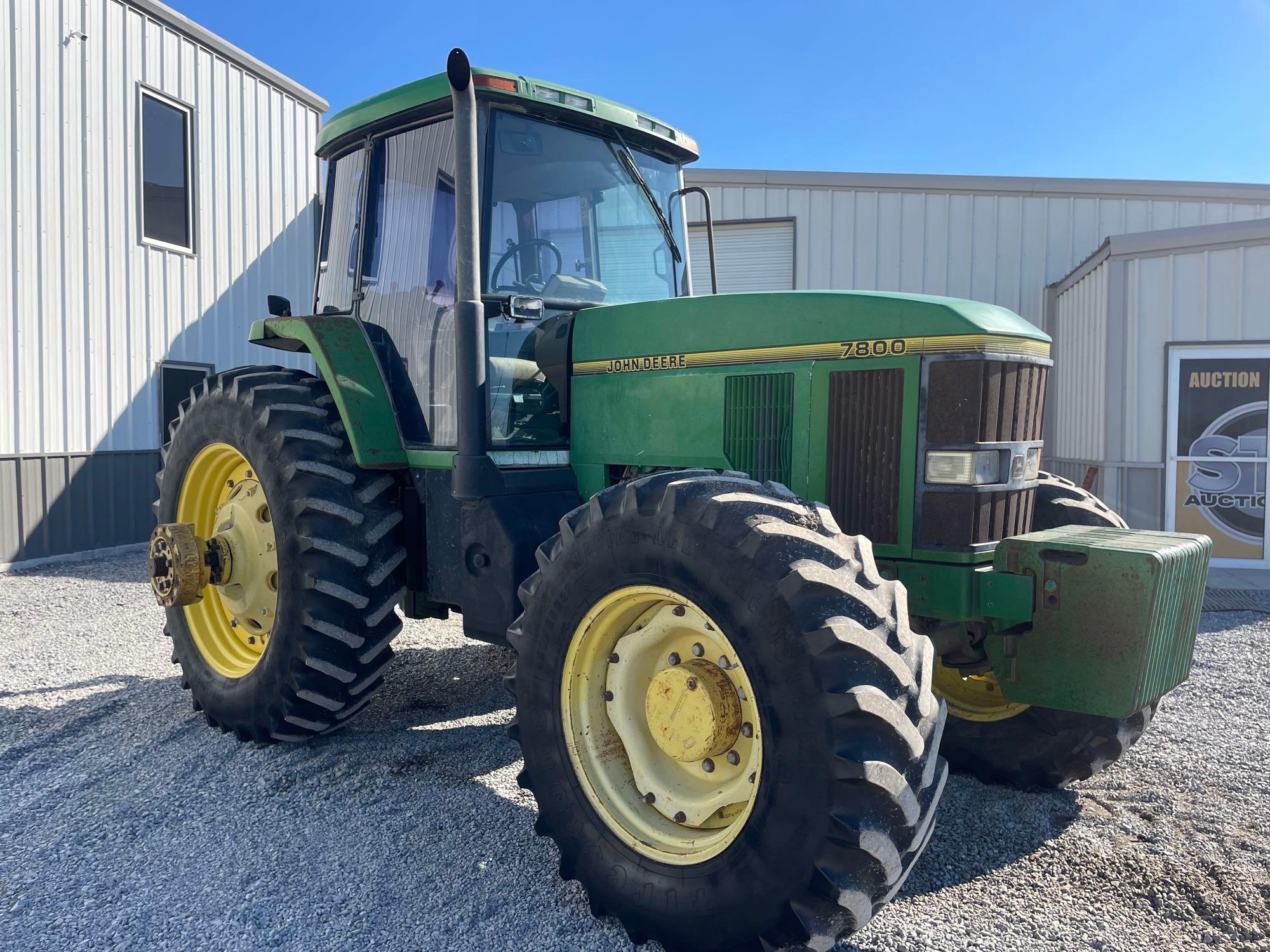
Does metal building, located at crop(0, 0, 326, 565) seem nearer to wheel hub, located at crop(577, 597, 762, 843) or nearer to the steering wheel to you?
the steering wheel

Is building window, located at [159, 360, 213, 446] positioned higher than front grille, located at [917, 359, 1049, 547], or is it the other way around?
building window, located at [159, 360, 213, 446]

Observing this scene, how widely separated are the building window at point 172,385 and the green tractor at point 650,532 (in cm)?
618

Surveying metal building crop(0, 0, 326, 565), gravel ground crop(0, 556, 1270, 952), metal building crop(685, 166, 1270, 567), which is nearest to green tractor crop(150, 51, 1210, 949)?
gravel ground crop(0, 556, 1270, 952)

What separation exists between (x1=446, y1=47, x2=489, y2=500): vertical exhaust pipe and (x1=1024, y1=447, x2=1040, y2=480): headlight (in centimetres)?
193

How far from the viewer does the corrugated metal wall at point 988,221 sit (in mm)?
11297

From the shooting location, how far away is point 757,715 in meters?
2.33

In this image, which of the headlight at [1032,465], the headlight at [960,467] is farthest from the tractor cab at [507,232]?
the headlight at [1032,465]

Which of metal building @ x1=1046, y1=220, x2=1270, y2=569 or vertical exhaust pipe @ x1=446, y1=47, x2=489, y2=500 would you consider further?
metal building @ x1=1046, y1=220, x2=1270, y2=569

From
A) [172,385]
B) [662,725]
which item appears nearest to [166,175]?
[172,385]

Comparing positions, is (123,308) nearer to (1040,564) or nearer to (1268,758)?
(1040,564)

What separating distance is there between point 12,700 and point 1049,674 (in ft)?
Result: 15.9

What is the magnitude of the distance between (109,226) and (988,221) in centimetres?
991

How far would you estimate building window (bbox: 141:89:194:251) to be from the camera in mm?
9797

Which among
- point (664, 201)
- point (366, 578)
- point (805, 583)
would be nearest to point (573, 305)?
point (664, 201)
